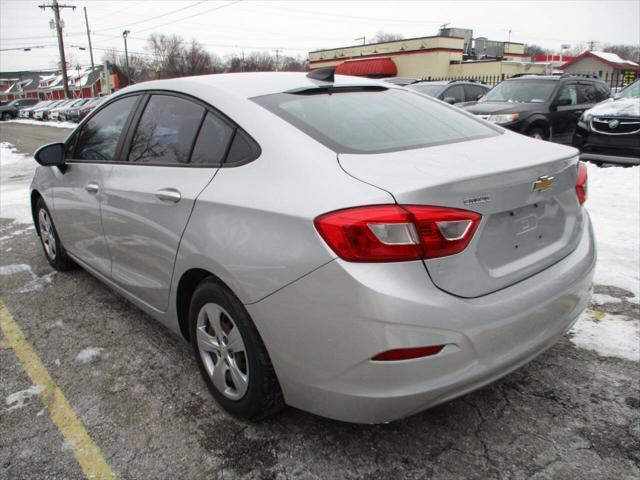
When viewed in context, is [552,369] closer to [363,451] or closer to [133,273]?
[363,451]

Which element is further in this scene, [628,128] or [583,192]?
[628,128]

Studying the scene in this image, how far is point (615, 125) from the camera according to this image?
811 cm

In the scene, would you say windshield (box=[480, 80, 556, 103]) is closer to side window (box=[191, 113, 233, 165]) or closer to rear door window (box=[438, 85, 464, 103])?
rear door window (box=[438, 85, 464, 103])

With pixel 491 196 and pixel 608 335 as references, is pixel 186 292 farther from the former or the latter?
pixel 608 335

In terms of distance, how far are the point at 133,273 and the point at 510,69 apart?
1513 inches

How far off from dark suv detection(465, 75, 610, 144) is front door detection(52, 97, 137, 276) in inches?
288

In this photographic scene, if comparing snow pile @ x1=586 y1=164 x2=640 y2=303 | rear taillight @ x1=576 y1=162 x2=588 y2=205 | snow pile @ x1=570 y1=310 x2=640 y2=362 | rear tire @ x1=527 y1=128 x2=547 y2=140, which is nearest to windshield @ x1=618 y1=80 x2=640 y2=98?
rear tire @ x1=527 y1=128 x2=547 y2=140

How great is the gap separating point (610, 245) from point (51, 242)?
504 centimetres

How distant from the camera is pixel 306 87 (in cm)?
282

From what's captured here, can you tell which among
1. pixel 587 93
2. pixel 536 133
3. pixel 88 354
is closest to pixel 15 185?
pixel 88 354

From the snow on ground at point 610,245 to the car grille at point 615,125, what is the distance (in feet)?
2.32

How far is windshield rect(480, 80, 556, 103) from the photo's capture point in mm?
10180

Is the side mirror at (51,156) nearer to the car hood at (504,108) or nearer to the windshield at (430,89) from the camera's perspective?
the car hood at (504,108)

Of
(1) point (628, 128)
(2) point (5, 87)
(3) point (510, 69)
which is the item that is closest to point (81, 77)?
(2) point (5, 87)
